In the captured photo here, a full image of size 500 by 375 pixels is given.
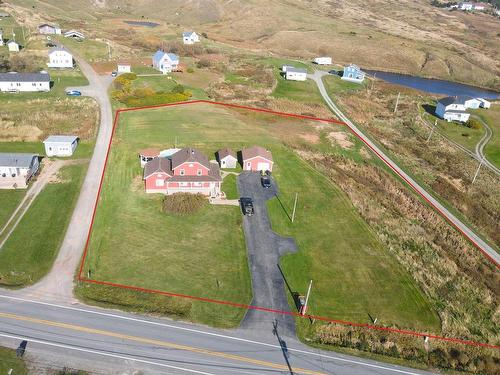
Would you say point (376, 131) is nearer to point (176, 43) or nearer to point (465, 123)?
point (465, 123)

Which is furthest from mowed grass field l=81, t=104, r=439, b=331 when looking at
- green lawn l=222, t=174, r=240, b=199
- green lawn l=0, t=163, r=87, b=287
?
green lawn l=0, t=163, r=87, b=287

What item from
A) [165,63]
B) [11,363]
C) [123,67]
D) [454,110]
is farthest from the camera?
[165,63]

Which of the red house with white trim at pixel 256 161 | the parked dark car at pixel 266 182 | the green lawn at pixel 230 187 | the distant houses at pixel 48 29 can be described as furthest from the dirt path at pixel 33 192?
the distant houses at pixel 48 29

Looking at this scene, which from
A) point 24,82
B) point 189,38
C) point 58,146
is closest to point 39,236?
point 58,146

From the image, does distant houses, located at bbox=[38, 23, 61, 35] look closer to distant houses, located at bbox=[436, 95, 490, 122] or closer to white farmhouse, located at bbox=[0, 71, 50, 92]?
white farmhouse, located at bbox=[0, 71, 50, 92]

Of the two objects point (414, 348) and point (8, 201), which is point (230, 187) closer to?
point (8, 201)

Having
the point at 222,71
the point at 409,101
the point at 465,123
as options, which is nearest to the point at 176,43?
the point at 222,71

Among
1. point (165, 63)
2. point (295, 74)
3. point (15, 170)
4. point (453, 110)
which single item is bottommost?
point (15, 170)
